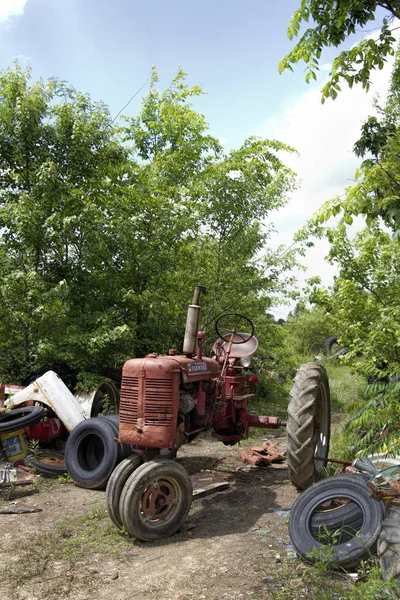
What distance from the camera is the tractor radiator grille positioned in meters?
4.92

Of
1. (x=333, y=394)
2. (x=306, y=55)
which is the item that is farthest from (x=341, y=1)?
(x=333, y=394)

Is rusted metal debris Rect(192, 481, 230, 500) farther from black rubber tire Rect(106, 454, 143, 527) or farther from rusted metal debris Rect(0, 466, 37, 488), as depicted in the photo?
rusted metal debris Rect(0, 466, 37, 488)

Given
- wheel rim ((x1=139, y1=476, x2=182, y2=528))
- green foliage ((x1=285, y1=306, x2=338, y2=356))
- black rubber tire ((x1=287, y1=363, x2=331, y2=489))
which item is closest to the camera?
wheel rim ((x1=139, y1=476, x2=182, y2=528))

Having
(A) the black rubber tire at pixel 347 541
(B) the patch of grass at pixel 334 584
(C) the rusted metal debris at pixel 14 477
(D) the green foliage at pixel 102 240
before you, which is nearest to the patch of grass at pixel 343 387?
(D) the green foliage at pixel 102 240

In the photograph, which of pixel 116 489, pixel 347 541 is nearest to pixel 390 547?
pixel 347 541

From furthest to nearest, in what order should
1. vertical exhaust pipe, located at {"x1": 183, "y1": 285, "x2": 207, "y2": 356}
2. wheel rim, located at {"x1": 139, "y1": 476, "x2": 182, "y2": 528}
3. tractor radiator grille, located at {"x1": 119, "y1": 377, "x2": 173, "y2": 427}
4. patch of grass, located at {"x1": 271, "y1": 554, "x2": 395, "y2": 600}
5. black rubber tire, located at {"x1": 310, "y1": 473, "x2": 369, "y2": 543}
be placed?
1. vertical exhaust pipe, located at {"x1": 183, "y1": 285, "x2": 207, "y2": 356}
2. tractor radiator grille, located at {"x1": 119, "y1": 377, "x2": 173, "y2": 427}
3. wheel rim, located at {"x1": 139, "y1": 476, "x2": 182, "y2": 528}
4. black rubber tire, located at {"x1": 310, "y1": 473, "x2": 369, "y2": 543}
5. patch of grass, located at {"x1": 271, "y1": 554, "x2": 395, "y2": 600}

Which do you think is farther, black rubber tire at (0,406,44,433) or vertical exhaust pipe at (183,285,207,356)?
black rubber tire at (0,406,44,433)

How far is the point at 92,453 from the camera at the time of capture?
21.8 ft

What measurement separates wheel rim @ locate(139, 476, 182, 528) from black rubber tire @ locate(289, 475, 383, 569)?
3.70ft

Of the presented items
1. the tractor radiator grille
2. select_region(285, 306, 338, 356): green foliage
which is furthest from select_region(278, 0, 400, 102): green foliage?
select_region(285, 306, 338, 356): green foliage

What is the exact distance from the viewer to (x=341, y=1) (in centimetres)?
452

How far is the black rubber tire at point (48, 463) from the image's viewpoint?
664cm

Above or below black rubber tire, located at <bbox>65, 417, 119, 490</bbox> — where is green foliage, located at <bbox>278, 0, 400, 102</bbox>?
above

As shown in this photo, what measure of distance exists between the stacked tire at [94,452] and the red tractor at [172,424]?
3.06ft
